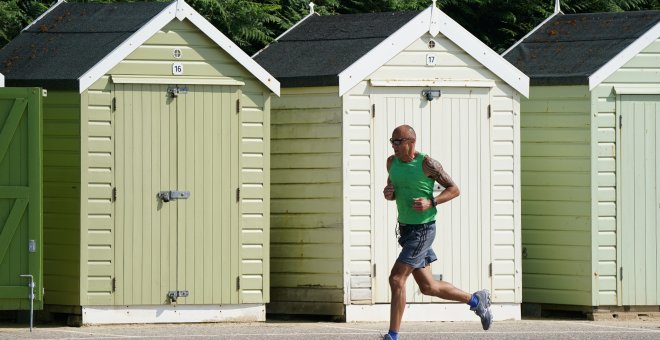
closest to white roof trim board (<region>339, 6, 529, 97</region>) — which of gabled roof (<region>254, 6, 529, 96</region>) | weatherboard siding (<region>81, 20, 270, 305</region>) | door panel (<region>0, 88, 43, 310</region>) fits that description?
gabled roof (<region>254, 6, 529, 96</region>)

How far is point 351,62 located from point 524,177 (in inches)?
96.1

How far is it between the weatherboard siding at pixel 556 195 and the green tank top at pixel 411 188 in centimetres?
382

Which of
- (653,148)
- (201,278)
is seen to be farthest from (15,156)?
(653,148)

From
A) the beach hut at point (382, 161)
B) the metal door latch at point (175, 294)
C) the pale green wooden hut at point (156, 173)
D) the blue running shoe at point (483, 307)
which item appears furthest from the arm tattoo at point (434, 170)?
the metal door latch at point (175, 294)

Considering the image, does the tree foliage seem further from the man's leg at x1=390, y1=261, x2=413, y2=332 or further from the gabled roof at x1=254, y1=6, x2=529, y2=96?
the man's leg at x1=390, y1=261, x2=413, y2=332

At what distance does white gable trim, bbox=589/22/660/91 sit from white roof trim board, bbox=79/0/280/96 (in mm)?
3092

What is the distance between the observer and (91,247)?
14680 millimetres

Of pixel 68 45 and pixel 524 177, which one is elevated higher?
pixel 68 45

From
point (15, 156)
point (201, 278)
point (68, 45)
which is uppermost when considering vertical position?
point (68, 45)

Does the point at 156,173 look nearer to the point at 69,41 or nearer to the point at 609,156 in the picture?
the point at 69,41

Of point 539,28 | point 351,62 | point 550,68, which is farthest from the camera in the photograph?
point 539,28

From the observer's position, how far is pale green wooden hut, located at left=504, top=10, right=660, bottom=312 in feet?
53.1

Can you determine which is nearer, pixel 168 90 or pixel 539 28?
pixel 168 90

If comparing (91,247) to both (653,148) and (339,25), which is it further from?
(653,148)
